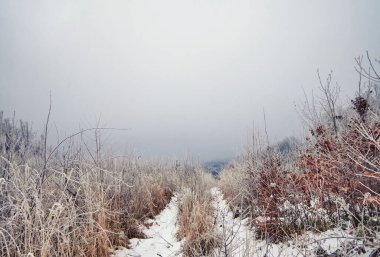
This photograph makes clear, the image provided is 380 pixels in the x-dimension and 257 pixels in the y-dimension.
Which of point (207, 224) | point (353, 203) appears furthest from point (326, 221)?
point (207, 224)

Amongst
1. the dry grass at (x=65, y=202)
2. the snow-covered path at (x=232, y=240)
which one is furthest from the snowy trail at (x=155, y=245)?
the snow-covered path at (x=232, y=240)

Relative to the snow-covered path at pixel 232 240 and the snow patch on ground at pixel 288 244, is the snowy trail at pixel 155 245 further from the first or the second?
the snow patch on ground at pixel 288 244

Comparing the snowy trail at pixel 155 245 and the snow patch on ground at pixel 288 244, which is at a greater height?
the snow patch on ground at pixel 288 244

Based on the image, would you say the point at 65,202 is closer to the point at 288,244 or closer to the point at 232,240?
the point at 232,240

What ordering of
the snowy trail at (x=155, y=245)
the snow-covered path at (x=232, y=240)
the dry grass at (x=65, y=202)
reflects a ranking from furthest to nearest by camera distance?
1. the snowy trail at (x=155, y=245)
2. the dry grass at (x=65, y=202)
3. the snow-covered path at (x=232, y=240)

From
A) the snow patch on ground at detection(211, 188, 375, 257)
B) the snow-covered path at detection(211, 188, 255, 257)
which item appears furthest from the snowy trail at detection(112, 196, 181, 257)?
the snow patch on ground at detection(211, 188, 375, 257)

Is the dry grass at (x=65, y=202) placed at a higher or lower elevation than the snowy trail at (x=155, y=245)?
higher

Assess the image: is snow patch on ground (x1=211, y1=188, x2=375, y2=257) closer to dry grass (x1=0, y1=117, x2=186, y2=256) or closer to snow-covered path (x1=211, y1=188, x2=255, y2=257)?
snow-covered path (x1=211, y1=188, x2=255, y2=257)

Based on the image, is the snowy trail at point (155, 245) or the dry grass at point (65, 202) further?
the snowy trail at point (155, 245)

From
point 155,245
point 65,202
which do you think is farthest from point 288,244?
point 65,202

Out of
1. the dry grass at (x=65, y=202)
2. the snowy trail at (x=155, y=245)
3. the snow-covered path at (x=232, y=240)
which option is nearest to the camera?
the snow-covered path at (x=232, y=240)

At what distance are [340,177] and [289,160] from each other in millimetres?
5312

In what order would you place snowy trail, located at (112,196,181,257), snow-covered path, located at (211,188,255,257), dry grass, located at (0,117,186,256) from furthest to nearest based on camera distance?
1. snowy trail, located at (112,196,181,257)
2. dry grass, located at (0,117,186,256)
3. snow-covered path, located at (211,188,255,257)

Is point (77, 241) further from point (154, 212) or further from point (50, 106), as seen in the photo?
point (154, 212)
